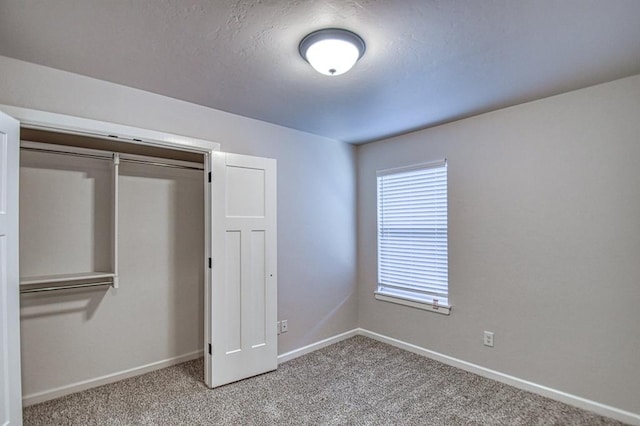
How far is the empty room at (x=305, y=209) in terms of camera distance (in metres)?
1.87

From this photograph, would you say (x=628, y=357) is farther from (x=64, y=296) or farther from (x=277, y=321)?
(x=64, y=296)

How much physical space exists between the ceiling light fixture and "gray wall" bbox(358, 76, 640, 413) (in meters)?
1.76

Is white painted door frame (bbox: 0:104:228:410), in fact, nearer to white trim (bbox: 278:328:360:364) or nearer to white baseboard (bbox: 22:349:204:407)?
white baseboard (bbox: 22:349:204:407)

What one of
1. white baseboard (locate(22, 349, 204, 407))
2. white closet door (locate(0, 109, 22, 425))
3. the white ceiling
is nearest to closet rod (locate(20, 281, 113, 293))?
white closet door (locate(0, 109, 22, 425))

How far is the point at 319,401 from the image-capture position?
8.62 feet

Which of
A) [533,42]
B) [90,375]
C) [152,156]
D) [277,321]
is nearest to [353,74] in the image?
[533,42]

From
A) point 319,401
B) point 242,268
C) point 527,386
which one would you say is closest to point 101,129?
point 242,268

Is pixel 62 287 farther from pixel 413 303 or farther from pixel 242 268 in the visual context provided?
pixel 413 303

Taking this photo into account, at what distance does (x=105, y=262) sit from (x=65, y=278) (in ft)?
1.27

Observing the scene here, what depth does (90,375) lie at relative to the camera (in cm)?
281

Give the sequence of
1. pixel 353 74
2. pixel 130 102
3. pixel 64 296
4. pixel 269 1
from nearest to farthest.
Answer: pixel 269 1
pixel 353 74
pixel 130 102
pixel 64 296

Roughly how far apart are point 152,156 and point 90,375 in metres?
1.98

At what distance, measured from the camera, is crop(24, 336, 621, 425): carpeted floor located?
237 cm

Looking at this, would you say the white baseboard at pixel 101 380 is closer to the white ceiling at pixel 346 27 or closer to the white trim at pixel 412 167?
the white ceiling at pixel 346 27
